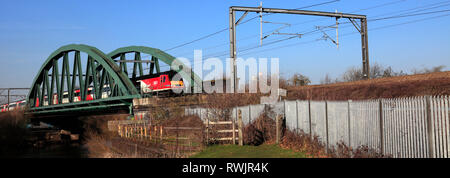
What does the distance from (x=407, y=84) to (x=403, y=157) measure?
45.7 feet

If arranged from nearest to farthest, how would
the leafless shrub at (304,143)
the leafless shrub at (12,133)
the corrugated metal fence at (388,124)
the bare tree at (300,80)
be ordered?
the corrugated metal fence at (388,124) < the leafless shrub at (304,143) < the leafless shrub at (12,133) < the bare tree at (300,80)

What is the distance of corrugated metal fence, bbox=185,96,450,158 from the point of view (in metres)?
9.28

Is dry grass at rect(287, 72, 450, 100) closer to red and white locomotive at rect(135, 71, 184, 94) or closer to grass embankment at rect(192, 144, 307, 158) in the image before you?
grass embankment at rect(192, 144, 307, 158)

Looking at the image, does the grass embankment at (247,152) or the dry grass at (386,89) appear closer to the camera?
the grass embankment at (247,152)

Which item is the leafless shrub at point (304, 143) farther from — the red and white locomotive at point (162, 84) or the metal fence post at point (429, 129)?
the red and white locomotive at point (162, 84)

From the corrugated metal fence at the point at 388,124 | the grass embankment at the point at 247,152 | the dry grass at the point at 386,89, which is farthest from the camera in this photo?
the dry grass at the point at 386,89

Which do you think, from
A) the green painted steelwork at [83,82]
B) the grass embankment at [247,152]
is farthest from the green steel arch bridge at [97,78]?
the grass embankment at [247,152]

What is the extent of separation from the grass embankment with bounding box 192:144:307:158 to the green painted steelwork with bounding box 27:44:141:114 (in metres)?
27.9

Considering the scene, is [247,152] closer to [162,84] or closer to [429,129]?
[429,129]

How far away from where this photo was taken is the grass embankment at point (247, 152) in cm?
1552

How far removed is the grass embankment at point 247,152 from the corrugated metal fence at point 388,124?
4.56ft

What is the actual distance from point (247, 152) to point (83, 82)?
153ft
